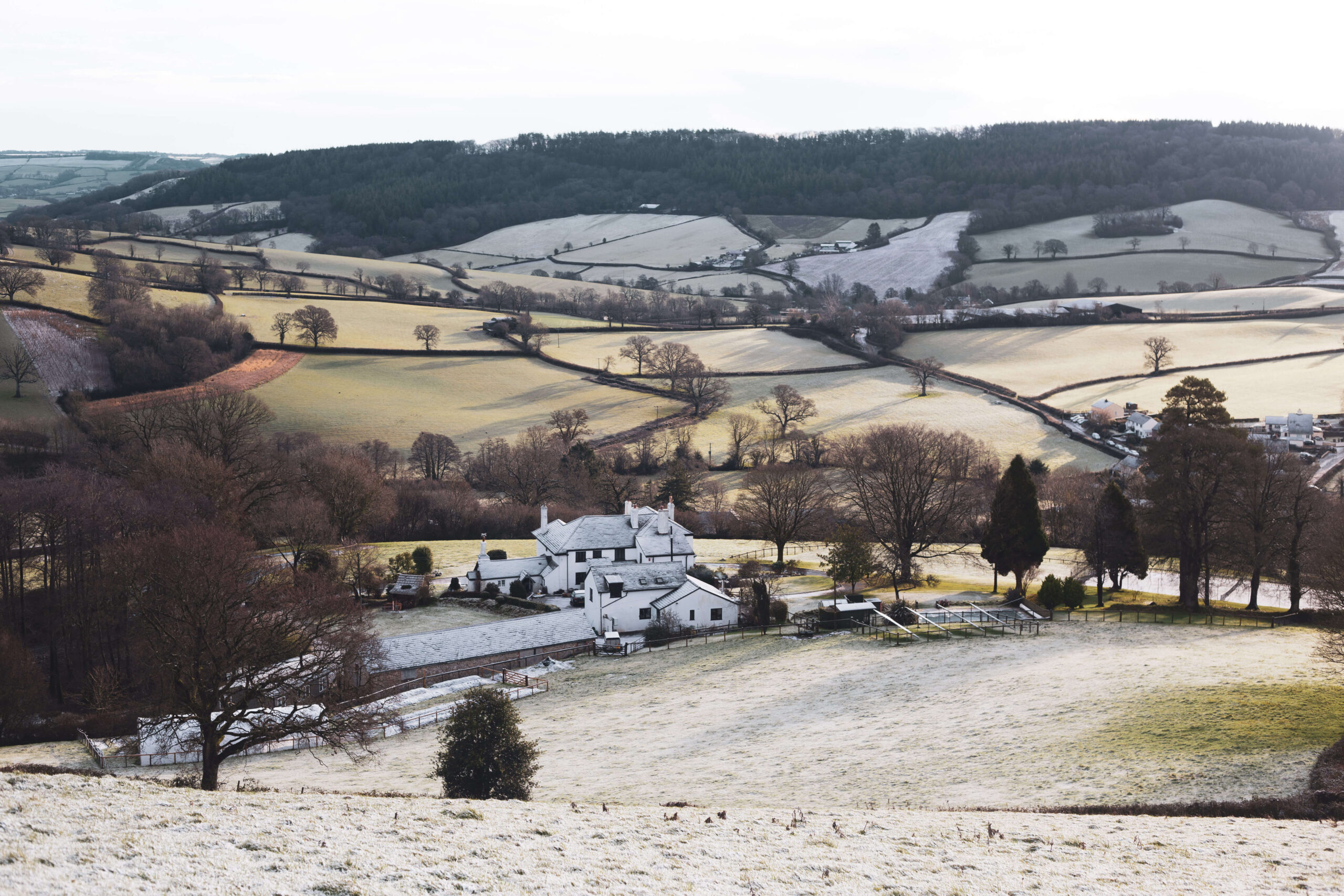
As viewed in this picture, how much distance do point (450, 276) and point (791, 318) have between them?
66.0 meters

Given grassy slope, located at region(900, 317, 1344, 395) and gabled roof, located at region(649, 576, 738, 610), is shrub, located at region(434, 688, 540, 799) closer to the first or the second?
gabled roof, located at region(649, 576, 738, 610)

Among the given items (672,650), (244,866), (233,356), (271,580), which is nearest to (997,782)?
(244,866)

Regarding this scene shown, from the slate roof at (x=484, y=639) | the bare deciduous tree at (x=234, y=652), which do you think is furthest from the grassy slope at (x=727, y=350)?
the bare deciduous tree at (x=234, y=652)

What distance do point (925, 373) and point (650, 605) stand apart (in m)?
66.0

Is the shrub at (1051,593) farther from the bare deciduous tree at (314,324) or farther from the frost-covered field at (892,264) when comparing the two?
the frost-covered field at (892,264)

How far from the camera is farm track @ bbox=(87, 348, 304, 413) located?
86688mm

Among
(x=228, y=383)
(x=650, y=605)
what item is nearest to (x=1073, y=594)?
(x=650, y=605)

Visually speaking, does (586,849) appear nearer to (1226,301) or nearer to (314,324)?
(314,324)

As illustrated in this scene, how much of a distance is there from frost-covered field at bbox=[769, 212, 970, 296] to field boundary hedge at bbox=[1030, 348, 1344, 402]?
68.1 m

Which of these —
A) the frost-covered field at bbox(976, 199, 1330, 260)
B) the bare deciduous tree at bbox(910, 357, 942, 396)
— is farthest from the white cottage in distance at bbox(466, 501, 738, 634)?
the frost-covered field at bbox(976, 199, 1330, 260)

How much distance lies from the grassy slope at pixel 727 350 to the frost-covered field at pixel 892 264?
50.8m

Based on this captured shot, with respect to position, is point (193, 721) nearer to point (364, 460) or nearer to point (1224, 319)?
point (364, 460)

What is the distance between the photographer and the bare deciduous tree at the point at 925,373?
108562 millimetres

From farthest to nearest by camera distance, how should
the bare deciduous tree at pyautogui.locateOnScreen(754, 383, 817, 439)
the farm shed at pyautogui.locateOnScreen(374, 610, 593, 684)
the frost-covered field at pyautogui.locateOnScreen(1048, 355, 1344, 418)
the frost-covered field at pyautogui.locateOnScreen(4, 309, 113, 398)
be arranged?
the bare deciduous tree at pyautogui.locateOnScreen(754, 383, 817, 439) < the frost-covered field at pyautogui.locateOnScreen(1048, 355, 1344, 418) < the frost-covered field at pyautogui.locateOnScreen(4, 309, 113, 398) < the farm shed at pyautogui.locateOnScreen(374, 610, 593, 684)
